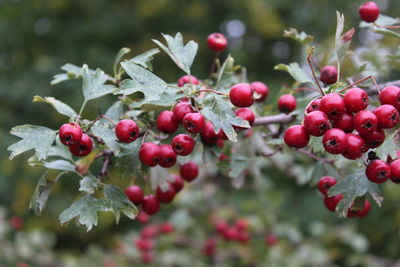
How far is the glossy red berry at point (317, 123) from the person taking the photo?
4.01 feet

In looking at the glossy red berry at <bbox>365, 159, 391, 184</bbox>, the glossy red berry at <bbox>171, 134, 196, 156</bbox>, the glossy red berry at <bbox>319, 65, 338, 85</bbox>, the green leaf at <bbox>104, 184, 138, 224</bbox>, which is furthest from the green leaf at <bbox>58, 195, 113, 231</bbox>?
the glossy red berry at <bbox>319, 65, 338, 85</bbox>

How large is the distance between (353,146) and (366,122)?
8 centimetres

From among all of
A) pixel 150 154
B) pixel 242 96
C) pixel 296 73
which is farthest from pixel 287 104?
pixel 150 154

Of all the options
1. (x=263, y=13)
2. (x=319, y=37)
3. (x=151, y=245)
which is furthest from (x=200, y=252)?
(x=319, y=37)

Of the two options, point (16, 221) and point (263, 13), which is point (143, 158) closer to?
point (16, 221)

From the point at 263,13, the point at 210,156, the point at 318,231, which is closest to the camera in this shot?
the point at 210,156

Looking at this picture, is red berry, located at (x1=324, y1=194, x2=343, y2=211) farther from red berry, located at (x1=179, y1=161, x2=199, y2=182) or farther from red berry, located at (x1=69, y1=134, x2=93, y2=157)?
red berry, located at (x1=69, y1=134, x2=93, y2=157)

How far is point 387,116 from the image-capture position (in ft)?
4.01

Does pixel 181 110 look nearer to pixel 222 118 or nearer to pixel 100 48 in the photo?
pixel 222 118

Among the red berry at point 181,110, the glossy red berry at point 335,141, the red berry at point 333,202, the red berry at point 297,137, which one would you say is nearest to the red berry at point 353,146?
the glossy red berry at point 335,141

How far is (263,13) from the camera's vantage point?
6.23 m

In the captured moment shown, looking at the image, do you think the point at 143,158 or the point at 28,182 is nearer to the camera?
the point at 143,158

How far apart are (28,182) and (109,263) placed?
2208 millimetres

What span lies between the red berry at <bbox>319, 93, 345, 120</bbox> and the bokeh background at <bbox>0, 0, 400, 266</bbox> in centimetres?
368
